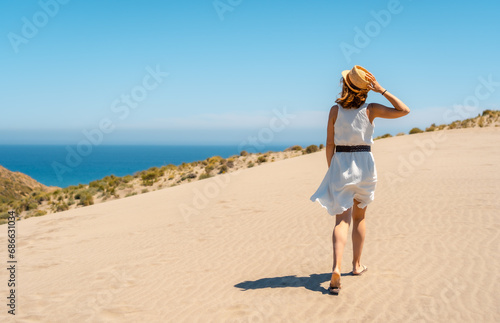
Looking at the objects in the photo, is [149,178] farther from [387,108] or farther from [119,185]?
[387,108]

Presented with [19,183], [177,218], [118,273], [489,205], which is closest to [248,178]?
[177,218]

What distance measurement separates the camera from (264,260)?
629 centimetres

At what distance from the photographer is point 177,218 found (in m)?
10.5

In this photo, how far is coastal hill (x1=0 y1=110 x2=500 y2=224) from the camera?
20.8 metres

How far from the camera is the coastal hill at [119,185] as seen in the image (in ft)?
68.3

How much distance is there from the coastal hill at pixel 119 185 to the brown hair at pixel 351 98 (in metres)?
17.4

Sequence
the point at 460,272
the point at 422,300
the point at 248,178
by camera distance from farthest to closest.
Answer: the point at 248,178, the point at 460,272, the point at 422,300

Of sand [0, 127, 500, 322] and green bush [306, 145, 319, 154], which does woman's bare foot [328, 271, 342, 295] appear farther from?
green bush [306, 145, 319, 154]

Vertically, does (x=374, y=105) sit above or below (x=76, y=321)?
above

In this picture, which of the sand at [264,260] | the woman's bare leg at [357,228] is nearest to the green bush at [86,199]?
the sand at [264,260]

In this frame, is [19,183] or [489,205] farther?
[19,183]

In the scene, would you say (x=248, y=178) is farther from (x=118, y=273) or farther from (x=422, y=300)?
(x=422, y=300)

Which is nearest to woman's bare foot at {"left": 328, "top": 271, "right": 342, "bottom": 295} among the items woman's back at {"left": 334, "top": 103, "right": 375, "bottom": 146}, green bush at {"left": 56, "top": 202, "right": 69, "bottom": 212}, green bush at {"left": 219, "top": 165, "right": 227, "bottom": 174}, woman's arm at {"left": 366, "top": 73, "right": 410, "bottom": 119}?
woman's back at {"left": 334, "top": 103, "right": 375, "bottom": 146}

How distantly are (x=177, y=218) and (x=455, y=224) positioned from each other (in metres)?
6.50
